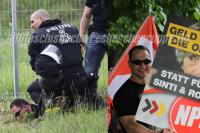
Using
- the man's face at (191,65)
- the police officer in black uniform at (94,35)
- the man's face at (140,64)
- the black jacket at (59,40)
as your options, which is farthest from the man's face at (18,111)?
the man's face at (191,65)

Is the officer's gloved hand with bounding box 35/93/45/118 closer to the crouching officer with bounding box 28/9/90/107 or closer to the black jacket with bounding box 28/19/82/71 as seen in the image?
the crouching officer with bounding box 28/9/90/107

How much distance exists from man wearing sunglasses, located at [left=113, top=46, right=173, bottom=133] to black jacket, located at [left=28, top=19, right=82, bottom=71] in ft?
1.37

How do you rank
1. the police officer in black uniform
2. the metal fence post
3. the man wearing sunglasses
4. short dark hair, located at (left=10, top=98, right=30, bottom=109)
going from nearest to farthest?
the metal fence post → short dark hair, located at (left=10, top=98, right=30, bottom=109) → the police officer in black uniform → the man wearing sunglasses

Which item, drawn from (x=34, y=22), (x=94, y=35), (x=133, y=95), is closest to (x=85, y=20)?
(x=94, y=35)

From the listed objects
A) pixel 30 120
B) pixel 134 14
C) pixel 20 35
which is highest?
pixel 134 14

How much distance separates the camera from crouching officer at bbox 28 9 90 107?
268 cm

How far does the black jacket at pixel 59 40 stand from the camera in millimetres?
2674

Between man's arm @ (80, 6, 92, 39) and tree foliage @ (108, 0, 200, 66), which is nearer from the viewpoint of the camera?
man's arm @ (80, 6, 92, 39)

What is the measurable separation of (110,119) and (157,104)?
36 centimetres

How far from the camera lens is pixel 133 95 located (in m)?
3.00

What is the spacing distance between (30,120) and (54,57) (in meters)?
0.47

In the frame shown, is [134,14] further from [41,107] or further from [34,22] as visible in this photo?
[41,107]

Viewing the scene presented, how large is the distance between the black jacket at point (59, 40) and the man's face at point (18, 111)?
0.29 meters

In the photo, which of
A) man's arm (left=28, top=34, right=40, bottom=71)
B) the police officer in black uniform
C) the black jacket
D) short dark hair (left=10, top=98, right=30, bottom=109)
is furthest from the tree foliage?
short dark hair (left=10, top=98, right=30, bottom=109)
